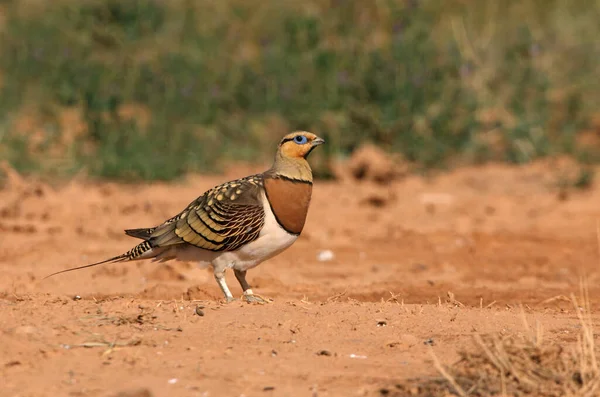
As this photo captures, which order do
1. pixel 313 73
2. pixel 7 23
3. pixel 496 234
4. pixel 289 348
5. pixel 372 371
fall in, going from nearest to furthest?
pixel 372 371 < pixel 289 348 < pixel 496 234 < pixel 313 73 < pixel 7 23

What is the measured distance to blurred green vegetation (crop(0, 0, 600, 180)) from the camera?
13.1 m

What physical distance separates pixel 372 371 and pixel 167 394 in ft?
3.13

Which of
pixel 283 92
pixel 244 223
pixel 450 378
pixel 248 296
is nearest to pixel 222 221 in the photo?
pixel 244 223

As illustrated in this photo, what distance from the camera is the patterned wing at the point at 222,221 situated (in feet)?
22.3

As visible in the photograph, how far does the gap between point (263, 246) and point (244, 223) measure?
0.19 metres

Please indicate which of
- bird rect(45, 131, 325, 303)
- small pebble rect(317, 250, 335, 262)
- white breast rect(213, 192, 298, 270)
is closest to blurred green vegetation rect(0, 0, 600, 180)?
small pebble rect(317, 250, 335, 262)

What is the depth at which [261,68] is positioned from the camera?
46.9 feet

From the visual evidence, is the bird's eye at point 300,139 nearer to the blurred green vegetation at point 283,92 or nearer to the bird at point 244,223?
the bird at point 244,223

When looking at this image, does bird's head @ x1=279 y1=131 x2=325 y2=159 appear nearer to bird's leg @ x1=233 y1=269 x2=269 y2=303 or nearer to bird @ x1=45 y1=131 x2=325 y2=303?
bird @ x1=45 y1=131 x2=325 y2=303

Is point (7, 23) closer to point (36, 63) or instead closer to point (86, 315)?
point (36, 63)

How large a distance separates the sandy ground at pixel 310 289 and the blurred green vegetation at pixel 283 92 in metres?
0.55

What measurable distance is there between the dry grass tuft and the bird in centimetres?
208

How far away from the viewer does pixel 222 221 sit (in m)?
6.85

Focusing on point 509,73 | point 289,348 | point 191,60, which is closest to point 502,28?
point 509,73
